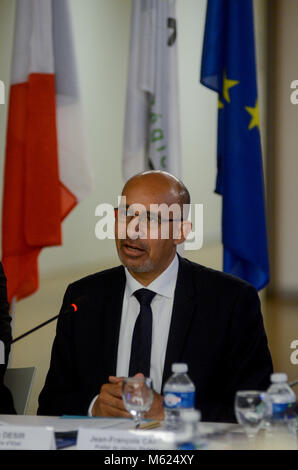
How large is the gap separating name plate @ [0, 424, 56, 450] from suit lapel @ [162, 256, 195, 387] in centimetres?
72

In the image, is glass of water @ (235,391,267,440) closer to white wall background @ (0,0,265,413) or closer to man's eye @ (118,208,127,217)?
man's eye @ (118,208,127,217)

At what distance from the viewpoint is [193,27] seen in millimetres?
5004

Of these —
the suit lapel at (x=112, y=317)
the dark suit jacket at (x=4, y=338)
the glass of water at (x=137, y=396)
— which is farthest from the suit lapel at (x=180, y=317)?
the dark suit jacket at (x=4, y=338)

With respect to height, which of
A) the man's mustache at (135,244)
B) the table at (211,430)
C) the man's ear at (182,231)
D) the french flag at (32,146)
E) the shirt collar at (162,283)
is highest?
the french flag at (32,146)

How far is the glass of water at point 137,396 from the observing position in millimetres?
1789

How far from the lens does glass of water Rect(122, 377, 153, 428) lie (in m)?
1.79

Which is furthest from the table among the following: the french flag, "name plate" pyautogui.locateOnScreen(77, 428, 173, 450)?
the french flag

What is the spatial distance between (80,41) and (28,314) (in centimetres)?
185

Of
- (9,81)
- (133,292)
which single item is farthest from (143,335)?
(9,81)

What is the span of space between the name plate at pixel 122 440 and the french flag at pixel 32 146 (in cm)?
227

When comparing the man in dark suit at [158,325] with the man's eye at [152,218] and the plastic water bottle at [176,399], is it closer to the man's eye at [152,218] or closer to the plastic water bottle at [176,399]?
the man's eye at [152,218]

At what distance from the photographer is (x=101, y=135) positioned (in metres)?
4.51

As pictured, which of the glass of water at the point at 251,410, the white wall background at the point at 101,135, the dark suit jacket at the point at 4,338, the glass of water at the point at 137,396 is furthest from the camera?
the white wall background at the point at 101,135
